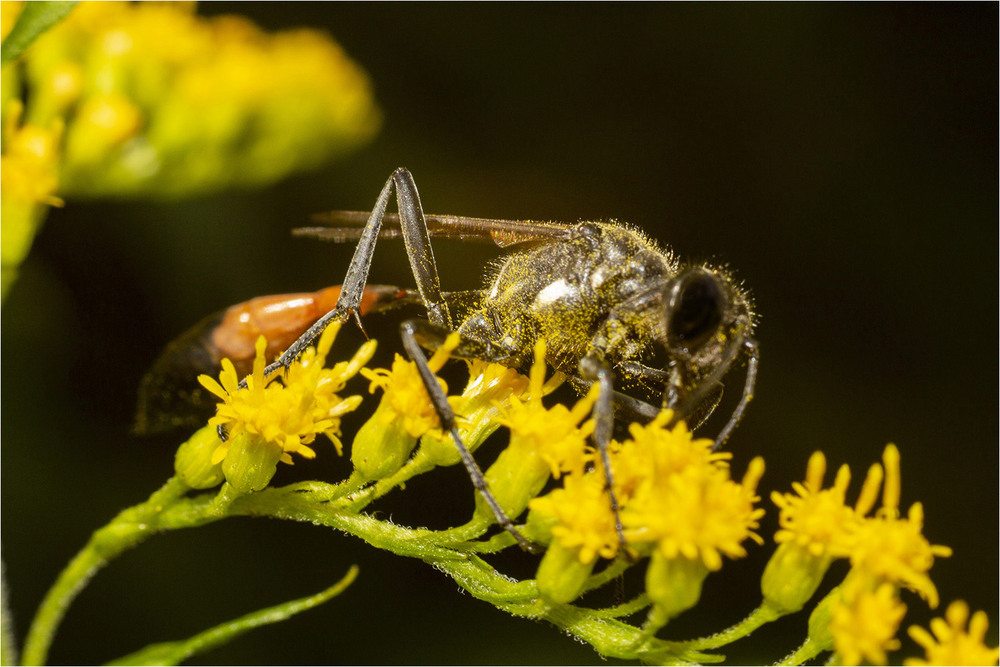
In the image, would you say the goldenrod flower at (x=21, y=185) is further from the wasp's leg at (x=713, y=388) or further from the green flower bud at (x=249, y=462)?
the wasp's leg at (x=713, y=388)

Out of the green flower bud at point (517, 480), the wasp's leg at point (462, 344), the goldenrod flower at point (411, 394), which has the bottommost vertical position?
the green flower bud at point (517, 480)

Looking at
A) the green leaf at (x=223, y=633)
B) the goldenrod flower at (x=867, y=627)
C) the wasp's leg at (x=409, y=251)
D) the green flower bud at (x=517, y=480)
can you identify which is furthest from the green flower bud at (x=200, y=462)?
the goldenrod flower at (x=867, y=627)

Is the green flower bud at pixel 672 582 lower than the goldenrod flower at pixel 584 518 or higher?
lower

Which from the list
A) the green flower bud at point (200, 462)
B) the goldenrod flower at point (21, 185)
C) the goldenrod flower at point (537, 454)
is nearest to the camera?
the goldenrod flower at point (537, 454)

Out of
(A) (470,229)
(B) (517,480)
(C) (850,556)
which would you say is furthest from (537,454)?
(A) (470,229)

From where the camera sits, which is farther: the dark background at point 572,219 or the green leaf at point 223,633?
the dark background at point 572,219

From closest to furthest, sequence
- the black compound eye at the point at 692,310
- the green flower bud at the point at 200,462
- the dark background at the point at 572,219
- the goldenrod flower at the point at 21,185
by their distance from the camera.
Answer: the green flower bud at the point at 200,462, the black compound eye at the point at 692,310, the goldenrod flower at the point at 21,185, the dark background at the point at 572,219

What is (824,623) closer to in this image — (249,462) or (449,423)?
(449,423)
